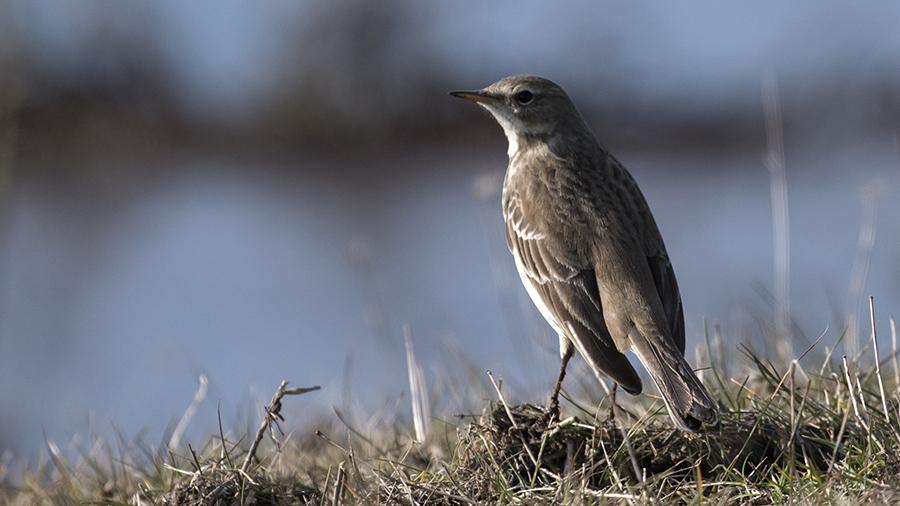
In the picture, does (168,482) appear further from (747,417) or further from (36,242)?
(36,242)

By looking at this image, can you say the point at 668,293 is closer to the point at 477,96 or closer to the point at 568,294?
the point at 568,294

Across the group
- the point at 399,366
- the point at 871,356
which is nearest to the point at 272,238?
the point at 399,366

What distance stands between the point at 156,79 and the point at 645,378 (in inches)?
801

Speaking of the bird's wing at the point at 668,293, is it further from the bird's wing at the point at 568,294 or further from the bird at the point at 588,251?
the bird's wing at the point at 568,294

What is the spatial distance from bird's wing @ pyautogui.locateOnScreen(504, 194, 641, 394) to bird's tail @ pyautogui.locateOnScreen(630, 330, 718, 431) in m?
0.09

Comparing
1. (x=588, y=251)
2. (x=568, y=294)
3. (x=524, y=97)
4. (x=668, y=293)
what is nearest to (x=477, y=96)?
(x=524, y=97)

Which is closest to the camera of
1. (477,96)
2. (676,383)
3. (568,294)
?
(676,383)

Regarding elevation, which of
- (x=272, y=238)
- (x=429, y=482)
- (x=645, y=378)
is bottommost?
(x=272, y=238)

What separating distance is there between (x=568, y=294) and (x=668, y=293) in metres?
0.45

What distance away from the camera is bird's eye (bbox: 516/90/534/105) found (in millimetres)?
4972

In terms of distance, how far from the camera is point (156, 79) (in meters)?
23.1

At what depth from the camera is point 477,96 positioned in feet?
16.2

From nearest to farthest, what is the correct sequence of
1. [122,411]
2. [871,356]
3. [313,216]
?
1. [871,356]
2. [122,411]
3. [313,216]

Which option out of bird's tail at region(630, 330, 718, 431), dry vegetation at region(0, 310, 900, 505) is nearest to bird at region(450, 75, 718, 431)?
bird's tail at region(630, 330, 718, 431)
